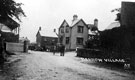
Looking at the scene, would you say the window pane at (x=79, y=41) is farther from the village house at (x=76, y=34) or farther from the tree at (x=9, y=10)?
the tree at (x=9, y=10)

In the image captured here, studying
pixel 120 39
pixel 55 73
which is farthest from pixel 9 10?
pixel 120 39

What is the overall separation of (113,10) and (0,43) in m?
16.0

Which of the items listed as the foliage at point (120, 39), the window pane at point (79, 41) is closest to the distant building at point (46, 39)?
the window pane at point (79, 41)

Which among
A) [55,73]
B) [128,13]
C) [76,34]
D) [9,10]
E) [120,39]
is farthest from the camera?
[76,34]

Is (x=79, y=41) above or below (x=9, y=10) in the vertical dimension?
below

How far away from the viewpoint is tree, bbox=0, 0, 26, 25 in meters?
16.8

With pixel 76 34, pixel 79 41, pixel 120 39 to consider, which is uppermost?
pixel 76 34

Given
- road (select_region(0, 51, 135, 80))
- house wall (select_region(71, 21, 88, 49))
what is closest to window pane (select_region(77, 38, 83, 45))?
Answer: house wall (select_region(71, 21, 88, 49))

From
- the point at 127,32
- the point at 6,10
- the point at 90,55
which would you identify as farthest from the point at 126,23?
the point at 6,10

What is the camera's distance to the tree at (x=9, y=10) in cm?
1683

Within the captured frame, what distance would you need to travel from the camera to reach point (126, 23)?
19.9 meters

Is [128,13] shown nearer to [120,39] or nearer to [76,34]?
[120,39]

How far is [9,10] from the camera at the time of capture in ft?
57.6

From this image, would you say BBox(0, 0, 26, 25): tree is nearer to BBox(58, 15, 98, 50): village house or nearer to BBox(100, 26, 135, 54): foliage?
BBox(100, 26, 135, 54): foliage
